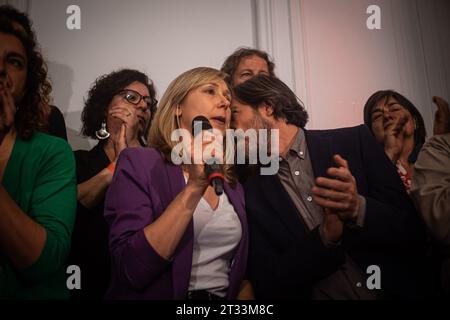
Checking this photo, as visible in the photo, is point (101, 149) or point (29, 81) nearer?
point (29, 81)

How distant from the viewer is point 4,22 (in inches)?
59.0

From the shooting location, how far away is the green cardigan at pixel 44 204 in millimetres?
1288

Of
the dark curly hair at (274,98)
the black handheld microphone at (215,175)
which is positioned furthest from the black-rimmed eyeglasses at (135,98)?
the black handheld microphone at (215,175)

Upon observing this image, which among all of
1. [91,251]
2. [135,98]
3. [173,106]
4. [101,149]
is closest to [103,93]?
[135,98]

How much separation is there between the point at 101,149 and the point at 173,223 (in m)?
0.59

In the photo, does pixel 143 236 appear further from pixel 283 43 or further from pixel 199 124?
pixel 283 43

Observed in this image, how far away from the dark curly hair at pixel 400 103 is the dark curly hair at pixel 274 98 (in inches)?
11.1

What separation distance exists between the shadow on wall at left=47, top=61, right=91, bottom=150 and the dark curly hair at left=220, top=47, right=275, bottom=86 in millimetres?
649

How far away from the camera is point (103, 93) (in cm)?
172

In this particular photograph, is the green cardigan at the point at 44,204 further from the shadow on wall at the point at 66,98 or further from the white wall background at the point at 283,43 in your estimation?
the white wall background at the point at 283,43

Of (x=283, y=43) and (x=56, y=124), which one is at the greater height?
(x=283, y=43)

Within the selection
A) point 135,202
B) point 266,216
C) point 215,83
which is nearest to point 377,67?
point 215,83

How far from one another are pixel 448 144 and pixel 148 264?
1.20 m
